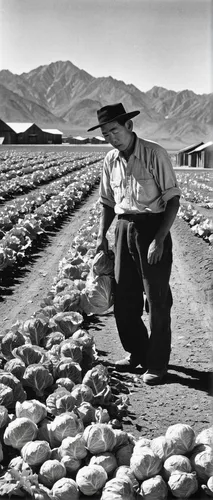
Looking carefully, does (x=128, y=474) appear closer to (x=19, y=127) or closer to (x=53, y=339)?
(x=53, y=339)

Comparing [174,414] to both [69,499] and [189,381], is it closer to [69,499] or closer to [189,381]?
[189,381]

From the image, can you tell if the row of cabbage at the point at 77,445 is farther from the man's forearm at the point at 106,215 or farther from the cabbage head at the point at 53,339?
the man's forearm at the point at 106,215

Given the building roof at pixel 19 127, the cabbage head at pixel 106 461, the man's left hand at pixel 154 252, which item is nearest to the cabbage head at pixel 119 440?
the cabbage head at pixel 106 461

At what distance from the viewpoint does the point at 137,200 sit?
14.5 ft

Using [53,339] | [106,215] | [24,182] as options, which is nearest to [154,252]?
[106,215]

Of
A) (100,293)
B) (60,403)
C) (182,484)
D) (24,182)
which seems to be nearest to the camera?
(182,484)

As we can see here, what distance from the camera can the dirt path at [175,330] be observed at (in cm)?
423

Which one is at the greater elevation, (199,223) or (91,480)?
(199,223)

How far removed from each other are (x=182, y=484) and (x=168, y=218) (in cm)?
190

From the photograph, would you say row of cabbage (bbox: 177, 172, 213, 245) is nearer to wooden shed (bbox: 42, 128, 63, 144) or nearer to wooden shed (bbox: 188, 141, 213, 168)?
wooden shed (bbox: 188, 141, 213, 168)

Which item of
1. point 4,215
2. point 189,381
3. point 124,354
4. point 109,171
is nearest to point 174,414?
point 189,381

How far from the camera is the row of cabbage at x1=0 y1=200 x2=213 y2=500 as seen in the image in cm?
306

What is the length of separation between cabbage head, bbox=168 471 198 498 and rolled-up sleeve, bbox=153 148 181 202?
194 cm

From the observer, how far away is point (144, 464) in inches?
122
